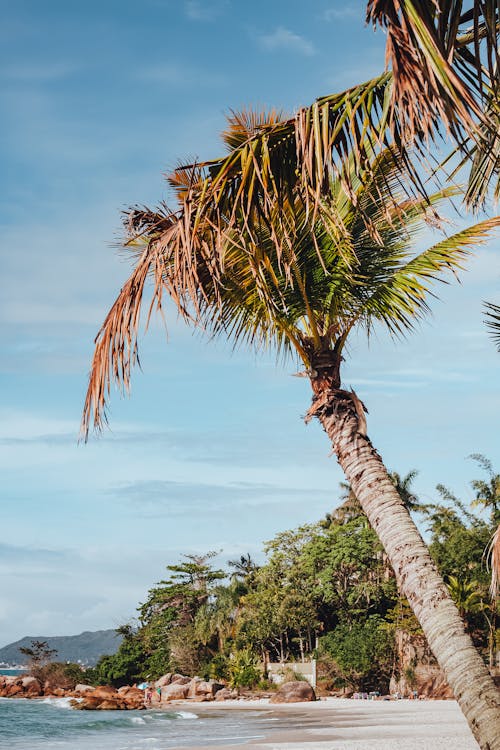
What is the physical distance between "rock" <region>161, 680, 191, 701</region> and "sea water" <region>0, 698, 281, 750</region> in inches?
146

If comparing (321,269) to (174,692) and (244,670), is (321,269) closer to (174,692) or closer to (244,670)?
(244,670)

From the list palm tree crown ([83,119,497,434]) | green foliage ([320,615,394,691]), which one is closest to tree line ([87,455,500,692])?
green foliage ([320,615,394,691])

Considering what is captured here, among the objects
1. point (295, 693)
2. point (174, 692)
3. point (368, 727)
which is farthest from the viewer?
point (174, 692)

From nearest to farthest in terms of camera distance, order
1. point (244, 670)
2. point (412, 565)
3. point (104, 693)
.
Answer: point (412, 565) < point (244, 670) < point (104, 693)

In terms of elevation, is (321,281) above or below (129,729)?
above

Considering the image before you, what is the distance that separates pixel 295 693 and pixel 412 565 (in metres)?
28.1

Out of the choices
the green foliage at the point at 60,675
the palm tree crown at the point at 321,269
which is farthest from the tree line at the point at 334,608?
the palm tree crown at the point at 321,269

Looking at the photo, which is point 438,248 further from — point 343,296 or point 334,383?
point 334,383

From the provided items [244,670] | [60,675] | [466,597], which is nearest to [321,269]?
[466,597]

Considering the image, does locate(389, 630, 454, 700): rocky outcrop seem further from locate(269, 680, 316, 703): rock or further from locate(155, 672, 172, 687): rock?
locate(155, 672, 172, 687): rock

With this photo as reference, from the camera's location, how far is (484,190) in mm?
6410

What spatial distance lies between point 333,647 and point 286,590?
3.97m

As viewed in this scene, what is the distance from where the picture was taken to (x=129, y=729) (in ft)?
83.3

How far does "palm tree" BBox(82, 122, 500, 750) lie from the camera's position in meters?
4.59
